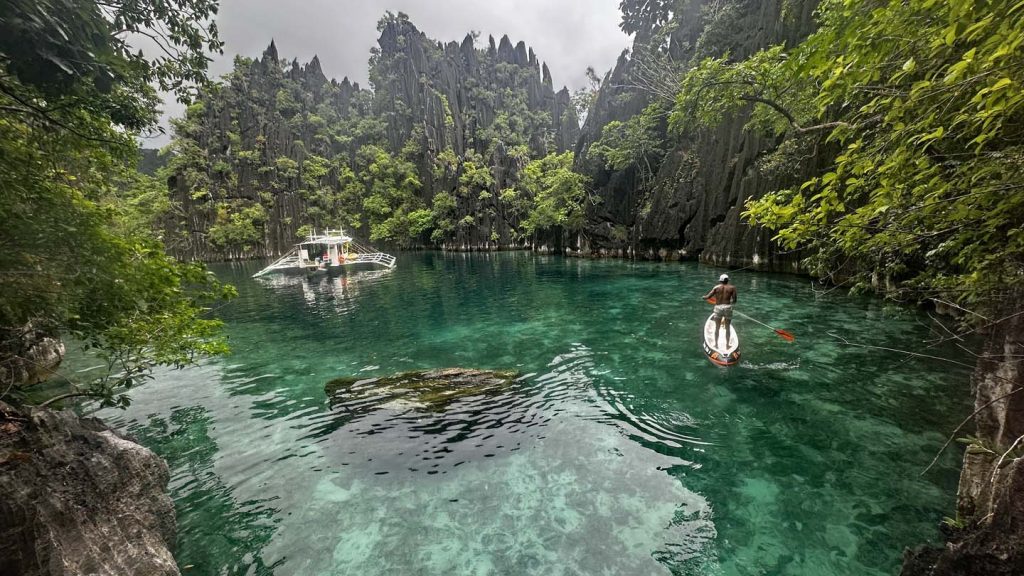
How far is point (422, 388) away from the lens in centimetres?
852

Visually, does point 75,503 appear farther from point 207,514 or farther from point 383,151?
point 383,151

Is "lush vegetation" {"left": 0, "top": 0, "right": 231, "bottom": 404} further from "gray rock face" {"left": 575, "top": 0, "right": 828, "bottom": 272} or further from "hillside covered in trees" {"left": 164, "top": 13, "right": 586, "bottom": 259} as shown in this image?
"hillside covered in trees" {"left": 164, "top": 13, "right": 586, "bottom": 259}

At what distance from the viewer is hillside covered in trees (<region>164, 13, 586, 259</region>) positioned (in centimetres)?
6091

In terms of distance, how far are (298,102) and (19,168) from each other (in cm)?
8891

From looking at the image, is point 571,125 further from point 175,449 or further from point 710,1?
point 175,449

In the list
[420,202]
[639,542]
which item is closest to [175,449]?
[639,542]

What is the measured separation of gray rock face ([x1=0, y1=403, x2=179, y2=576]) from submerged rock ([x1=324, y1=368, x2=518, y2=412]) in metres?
3.92

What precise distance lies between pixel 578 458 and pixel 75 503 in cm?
575

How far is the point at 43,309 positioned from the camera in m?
3.85

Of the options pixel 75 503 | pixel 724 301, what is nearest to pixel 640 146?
pixel 724 301

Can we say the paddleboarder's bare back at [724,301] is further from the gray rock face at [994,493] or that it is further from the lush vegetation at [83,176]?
the lush vegetation at [83,176]

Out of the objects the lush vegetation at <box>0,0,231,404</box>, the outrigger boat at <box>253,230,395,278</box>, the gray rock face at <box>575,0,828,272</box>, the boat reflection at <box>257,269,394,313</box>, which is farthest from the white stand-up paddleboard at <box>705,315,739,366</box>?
the outrigger boat at <box>253,230,395,278</box>

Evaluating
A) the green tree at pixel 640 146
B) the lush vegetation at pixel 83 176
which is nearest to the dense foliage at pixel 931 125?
the lush vegetation at pixel 83 176

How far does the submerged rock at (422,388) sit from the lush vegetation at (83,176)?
11.2 ft
